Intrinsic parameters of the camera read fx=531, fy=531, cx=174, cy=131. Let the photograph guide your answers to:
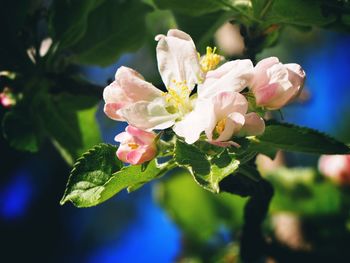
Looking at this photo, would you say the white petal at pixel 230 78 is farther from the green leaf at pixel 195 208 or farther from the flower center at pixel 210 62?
the green leaf at pixel 195 208

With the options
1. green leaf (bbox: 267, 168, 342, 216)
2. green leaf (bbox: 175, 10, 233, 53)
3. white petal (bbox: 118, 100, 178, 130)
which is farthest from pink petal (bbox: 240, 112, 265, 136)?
green leaf (bbox: 267, 168, 342, 216)

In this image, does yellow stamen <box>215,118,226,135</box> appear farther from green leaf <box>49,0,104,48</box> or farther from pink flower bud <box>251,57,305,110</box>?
green leaf <box>49,0,104,48</box>

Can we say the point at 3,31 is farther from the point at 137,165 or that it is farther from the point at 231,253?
the point at 231,253

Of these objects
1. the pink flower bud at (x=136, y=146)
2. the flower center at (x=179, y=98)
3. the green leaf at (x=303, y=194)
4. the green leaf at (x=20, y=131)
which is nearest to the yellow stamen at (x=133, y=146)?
the pink flower bud at (x=136, y=146)

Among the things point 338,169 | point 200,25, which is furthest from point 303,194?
point 200,25

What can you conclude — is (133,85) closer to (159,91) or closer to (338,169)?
(159,91)

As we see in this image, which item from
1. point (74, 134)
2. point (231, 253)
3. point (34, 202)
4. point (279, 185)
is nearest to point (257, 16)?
point (74, 134)
